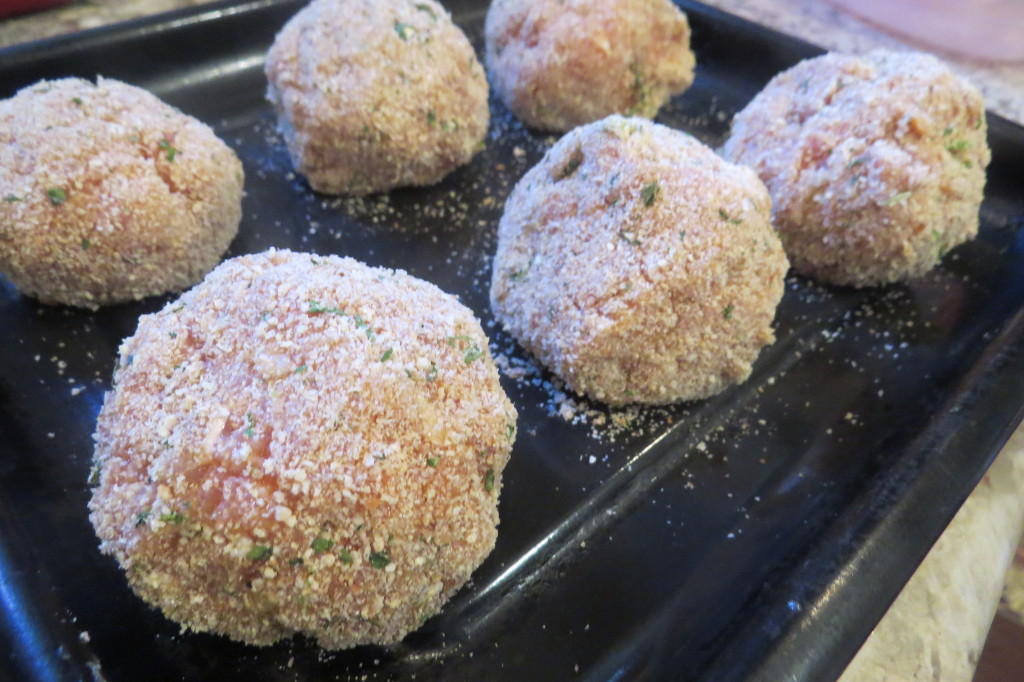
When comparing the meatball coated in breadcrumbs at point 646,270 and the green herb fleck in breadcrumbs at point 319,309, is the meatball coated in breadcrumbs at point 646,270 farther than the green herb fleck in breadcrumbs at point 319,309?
Yes

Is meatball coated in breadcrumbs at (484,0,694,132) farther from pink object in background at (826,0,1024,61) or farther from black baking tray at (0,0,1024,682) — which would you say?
pink object in background at (826,0,1024,61)

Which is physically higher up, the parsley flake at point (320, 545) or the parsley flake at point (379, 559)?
the parsley flake at point (320, 545)

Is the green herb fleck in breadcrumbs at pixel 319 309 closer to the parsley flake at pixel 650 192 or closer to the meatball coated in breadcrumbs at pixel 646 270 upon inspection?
the meatball coated in breadcrumbs at pixel 646 270

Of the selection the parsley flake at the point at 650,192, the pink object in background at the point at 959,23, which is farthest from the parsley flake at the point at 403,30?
the pink object in background at the point at 959,23

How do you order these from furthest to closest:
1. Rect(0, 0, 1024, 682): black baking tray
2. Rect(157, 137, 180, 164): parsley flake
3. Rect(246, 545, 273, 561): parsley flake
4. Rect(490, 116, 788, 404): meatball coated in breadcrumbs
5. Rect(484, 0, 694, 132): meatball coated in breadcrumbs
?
1. Rect(484, 0, 694, 132): meatball coated in breadcrumbs
2. Rect(157, 137, 180, 164): parsley flake
3. Rect(490, 116, 788, 404): meatball coated in breadcrumbs
4. Rect(0, 0, 1024, 682): black baking tray
5. Rect(246, 545, 273, 561): parsley flake

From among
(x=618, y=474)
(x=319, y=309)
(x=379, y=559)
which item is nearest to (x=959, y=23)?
(x=618, y=474)

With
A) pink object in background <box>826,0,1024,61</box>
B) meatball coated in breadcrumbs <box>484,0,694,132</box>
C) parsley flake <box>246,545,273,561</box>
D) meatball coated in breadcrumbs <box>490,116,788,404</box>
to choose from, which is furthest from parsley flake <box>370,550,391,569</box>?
pink object in background <box>826,0,1024,61</box>

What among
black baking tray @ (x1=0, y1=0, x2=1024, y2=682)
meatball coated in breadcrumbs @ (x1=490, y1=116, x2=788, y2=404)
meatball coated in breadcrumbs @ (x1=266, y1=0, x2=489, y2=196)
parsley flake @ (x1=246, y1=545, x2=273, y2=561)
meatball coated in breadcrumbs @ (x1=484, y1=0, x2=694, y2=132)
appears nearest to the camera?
parsley flake @ (x1=246, y1=545, x2=273, y2=561)

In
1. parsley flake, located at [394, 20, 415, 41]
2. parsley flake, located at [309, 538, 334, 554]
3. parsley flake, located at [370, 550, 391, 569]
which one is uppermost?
parsley flake, located at [394, 20, 415, 41]

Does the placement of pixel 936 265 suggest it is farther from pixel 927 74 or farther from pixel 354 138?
pixel 354 138
